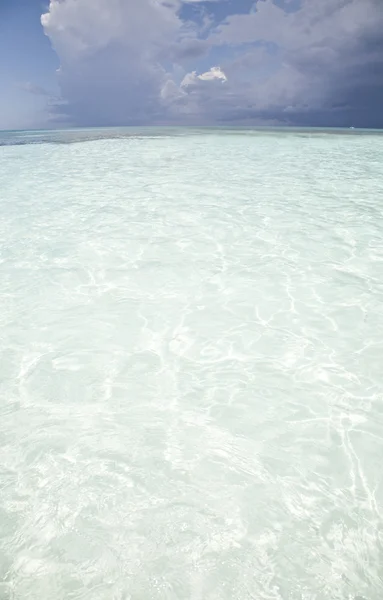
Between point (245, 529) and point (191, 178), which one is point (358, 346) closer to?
point (245, 529)

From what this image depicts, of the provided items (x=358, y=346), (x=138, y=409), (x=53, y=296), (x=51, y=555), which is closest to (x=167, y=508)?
(x=51, y=555)

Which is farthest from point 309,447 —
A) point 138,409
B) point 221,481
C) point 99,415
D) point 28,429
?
point 28,429

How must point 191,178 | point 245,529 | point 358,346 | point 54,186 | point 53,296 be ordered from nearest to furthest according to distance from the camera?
point 245,529, point 358,346, point 53,296, point 54,186, point 191,178

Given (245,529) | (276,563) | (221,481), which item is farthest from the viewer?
(221,481)

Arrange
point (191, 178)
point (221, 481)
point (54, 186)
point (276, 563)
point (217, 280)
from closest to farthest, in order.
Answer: point (276, 563) → point (221, 481) → point (217, 280) → point (54, 186) → point (191, 178)

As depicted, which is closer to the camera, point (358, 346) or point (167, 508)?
point (167, 508)

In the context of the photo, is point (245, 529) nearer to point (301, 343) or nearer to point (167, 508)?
point (167, 508)
